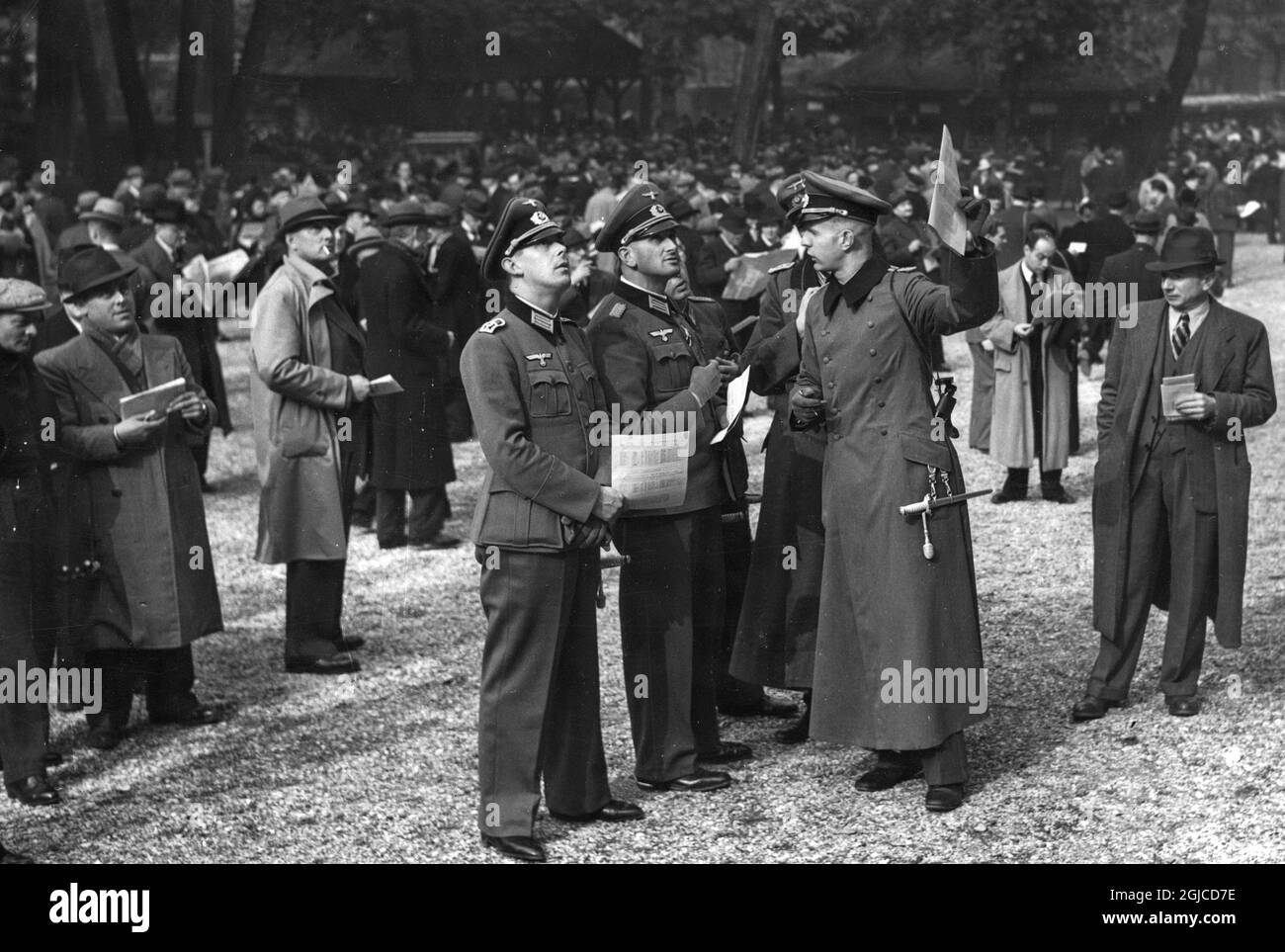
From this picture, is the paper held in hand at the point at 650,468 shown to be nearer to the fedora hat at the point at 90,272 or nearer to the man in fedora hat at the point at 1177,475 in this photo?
the man in fedora hat at the point at 1177,475

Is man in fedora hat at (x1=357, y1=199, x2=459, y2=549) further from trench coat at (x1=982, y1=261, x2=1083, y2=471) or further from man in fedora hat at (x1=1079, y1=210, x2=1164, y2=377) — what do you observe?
man in fedora hat at (x1=1079, y1=210, x2=1164, y2=377)

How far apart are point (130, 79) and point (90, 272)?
2379 centimetres

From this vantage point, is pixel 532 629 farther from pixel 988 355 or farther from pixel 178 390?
pixel 988 355

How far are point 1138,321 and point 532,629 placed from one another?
3012 mm

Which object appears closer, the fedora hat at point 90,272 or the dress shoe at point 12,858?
the dress shoe at point 12,858

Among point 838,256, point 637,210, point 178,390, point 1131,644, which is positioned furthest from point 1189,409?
point 178,390

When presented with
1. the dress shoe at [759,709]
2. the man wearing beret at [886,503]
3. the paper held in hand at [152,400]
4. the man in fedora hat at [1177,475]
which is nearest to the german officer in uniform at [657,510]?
the man wearing beret at [886,503]

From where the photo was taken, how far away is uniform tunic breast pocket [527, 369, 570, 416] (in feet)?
18.3

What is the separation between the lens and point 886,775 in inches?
245

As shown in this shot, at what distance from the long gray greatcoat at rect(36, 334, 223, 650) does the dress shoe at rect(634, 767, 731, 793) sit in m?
2.18

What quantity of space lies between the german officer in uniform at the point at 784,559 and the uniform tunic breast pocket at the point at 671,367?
0.35 metres

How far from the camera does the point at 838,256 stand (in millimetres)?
5867

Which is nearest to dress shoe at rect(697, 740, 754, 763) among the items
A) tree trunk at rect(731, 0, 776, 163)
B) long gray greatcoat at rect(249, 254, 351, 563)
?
long gray greatcoat at rect(249, 254, 351, 563)

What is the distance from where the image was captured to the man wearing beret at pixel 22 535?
20.1ft
